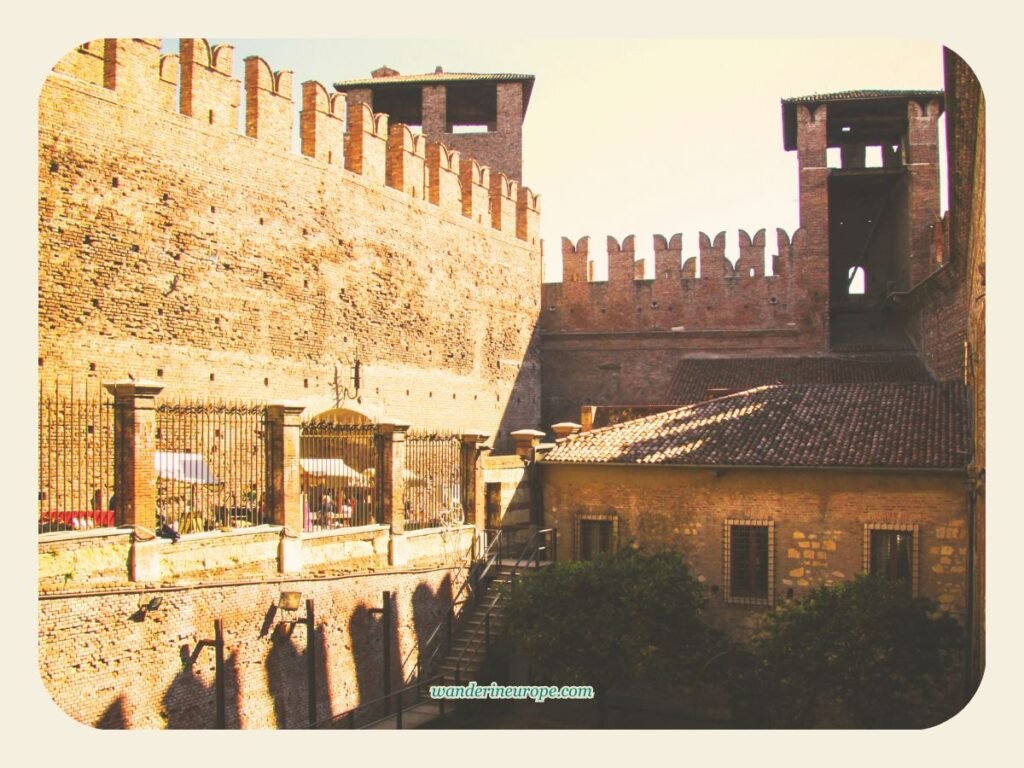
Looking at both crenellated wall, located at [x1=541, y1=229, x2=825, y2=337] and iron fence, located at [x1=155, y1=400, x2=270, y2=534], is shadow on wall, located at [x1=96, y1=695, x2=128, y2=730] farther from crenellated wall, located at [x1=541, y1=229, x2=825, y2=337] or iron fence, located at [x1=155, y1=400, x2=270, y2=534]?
crenellated wall, located at [x1=541, y1=229, x2=825, y2=337]

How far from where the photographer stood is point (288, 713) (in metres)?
10.2

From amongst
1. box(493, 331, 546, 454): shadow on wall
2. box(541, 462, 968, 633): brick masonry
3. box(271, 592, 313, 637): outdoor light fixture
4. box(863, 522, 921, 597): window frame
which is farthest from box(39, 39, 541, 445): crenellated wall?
box(863, 522, 921, 597): window frame

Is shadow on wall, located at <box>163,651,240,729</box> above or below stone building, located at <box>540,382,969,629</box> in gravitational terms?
below

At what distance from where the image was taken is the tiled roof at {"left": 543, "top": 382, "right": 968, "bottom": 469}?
39.8ft

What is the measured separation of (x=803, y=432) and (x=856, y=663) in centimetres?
333

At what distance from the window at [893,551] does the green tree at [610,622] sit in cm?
186

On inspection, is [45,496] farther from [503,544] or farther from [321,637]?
[503,544]

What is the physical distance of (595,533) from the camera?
44.6 feet

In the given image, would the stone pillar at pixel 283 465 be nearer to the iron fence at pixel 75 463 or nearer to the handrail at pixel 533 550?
the iron fence at pixel 75 463

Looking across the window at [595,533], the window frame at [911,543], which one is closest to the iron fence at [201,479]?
the window at [595,533]

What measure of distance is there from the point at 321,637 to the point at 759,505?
16.5 feet

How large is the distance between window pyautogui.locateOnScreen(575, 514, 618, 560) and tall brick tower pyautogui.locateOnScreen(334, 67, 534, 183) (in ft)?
30.5

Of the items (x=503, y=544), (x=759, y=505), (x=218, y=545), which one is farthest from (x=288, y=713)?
(x=759, y=505)

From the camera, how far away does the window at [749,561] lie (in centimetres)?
1243
